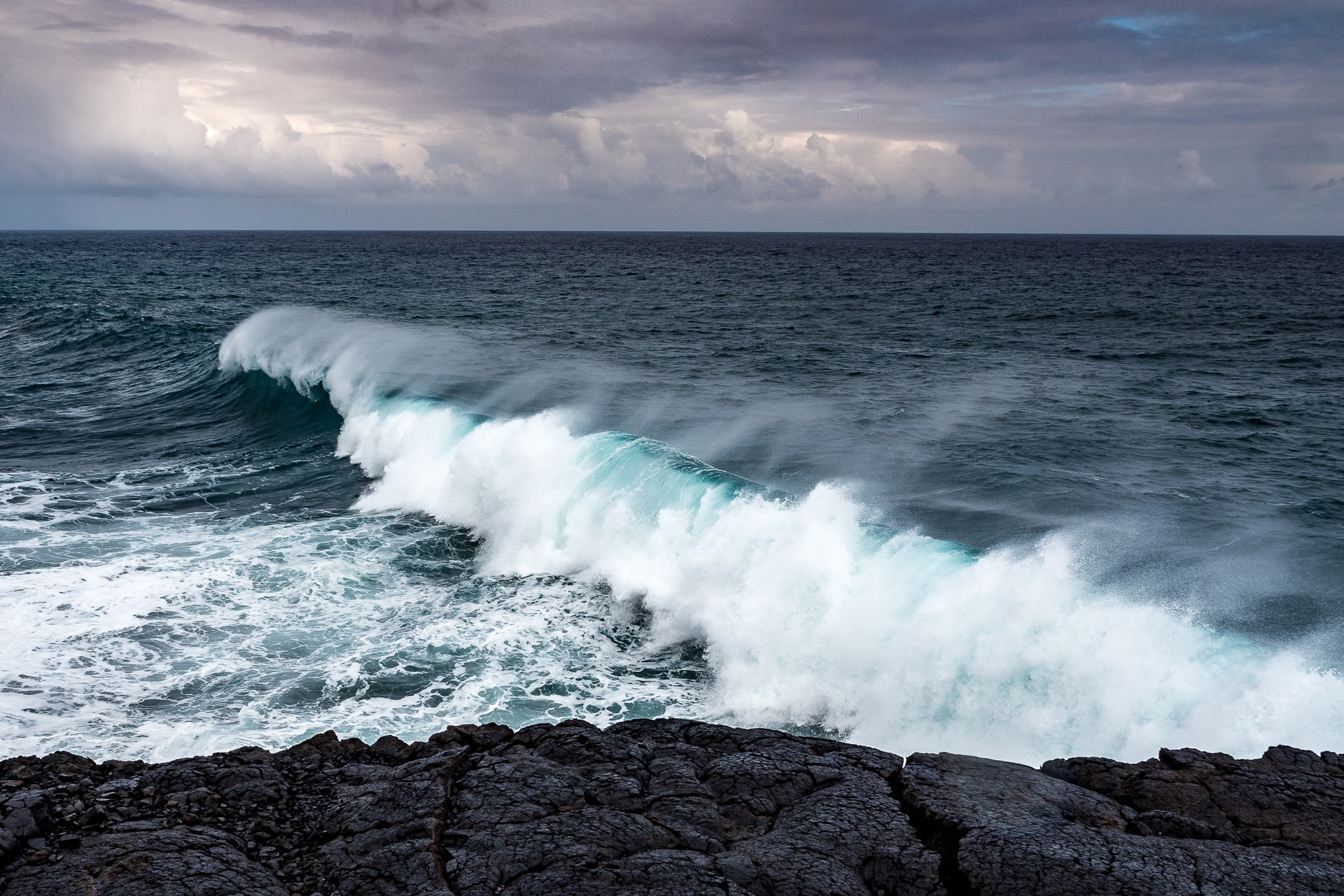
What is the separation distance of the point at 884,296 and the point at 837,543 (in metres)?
46.2

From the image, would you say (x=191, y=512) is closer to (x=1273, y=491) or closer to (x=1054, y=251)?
(x=1273, y=491)

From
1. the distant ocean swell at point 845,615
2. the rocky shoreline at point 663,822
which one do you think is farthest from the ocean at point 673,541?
the rocky shoreline at point 663,822

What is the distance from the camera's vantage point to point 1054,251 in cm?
12788

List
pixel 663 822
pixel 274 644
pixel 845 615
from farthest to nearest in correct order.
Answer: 1. pixel 845 615
2. pixel 274 644
3. pixel 663 822

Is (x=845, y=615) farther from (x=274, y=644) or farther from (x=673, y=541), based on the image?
(x=274, y=644)

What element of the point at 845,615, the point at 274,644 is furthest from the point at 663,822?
the point at 274,644

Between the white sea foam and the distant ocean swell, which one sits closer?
the distant ocean swell

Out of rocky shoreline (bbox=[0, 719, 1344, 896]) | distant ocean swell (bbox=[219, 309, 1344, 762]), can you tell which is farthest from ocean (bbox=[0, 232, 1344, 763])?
rocky shoreline (bbox=[0, 719, 1344, 896])

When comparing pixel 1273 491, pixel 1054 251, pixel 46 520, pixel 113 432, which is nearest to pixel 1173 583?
pixel 1273 491

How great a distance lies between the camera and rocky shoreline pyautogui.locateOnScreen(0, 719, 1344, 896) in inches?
199

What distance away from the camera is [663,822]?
5.64 m

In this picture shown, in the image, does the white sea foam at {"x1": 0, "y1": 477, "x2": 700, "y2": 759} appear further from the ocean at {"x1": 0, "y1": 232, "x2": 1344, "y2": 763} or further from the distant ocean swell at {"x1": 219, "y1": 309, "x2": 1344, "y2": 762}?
the distant ocean swell at {"x1": 219, "y1": 309, "x2": 1344, "y2": 762}

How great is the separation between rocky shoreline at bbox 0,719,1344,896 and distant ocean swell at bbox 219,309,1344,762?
2.41 m

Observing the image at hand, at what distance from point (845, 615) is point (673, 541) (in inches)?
142
